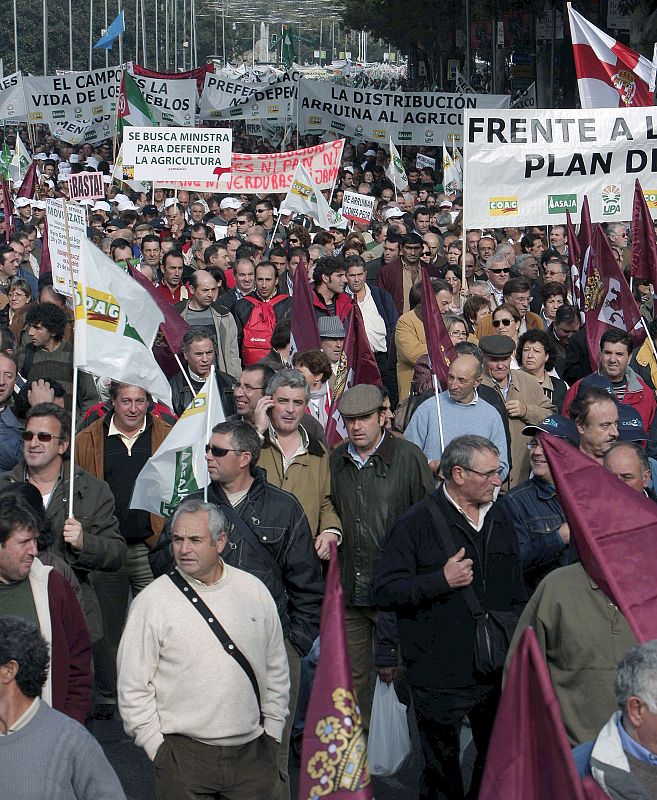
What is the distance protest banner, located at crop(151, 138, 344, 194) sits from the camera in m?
18.6

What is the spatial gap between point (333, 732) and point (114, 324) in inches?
131

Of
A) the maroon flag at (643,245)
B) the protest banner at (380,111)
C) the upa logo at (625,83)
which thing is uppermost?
the protest banner at (380,111)

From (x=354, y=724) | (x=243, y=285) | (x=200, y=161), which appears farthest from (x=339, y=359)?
(x=200, y=161)

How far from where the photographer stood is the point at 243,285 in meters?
11.6

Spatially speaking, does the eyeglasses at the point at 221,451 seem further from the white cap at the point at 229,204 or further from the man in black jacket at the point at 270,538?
the white cap at the point at 229,204

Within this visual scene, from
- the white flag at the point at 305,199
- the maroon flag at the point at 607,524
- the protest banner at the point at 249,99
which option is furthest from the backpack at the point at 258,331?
the protest banner at the point at 249,99

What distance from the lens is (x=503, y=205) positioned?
11906 mm

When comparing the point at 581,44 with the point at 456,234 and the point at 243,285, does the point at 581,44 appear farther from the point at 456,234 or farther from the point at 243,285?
the point at 243,285

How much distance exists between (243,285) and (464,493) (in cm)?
620

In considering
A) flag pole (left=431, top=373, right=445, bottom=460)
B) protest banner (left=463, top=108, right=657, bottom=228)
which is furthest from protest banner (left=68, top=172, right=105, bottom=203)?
flag pole (left=431, top=373, right=445, bottom=460)

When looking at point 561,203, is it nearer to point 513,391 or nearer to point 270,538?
point 513,391

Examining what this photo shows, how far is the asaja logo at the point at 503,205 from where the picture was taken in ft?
38.9

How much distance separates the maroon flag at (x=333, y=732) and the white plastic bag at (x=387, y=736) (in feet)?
6.56

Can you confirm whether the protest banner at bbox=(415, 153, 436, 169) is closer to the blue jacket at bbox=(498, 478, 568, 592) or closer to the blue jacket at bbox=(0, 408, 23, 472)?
the blue jacket at bbox=(0, 408, 23, 472)
